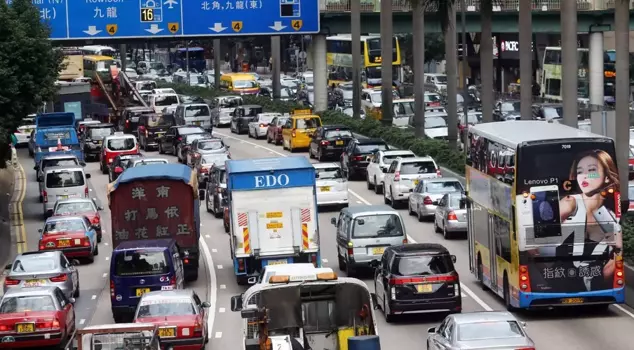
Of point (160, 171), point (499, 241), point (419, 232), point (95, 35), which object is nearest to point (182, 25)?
point (95, 35)

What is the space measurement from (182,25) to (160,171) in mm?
32387

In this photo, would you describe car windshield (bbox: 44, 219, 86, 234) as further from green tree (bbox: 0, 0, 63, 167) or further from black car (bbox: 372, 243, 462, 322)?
black car (bbox: 372, 243, 462, 322)

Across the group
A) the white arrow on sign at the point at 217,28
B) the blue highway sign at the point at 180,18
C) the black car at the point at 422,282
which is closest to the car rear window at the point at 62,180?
the blue highway sign at the point at 180,18

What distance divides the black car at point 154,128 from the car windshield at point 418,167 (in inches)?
926

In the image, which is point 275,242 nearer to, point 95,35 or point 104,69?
point 95,35

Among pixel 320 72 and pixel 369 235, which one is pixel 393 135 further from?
pixel 369 235

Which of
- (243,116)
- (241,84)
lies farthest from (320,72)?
(241,84)

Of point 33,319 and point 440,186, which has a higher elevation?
point 440,186

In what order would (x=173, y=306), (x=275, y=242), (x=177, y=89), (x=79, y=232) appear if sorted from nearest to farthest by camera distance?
(x=173, y=306)
(x=275, y=242)
(x=79, y=232)
(x=177, y=89)

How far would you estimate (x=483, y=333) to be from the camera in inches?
846

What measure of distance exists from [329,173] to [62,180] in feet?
30.2

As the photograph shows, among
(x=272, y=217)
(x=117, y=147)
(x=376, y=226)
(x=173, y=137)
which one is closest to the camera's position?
(x=272, y=217)

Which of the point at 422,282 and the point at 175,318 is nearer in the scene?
the point at 175,318

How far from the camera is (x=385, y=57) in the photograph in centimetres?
6656
